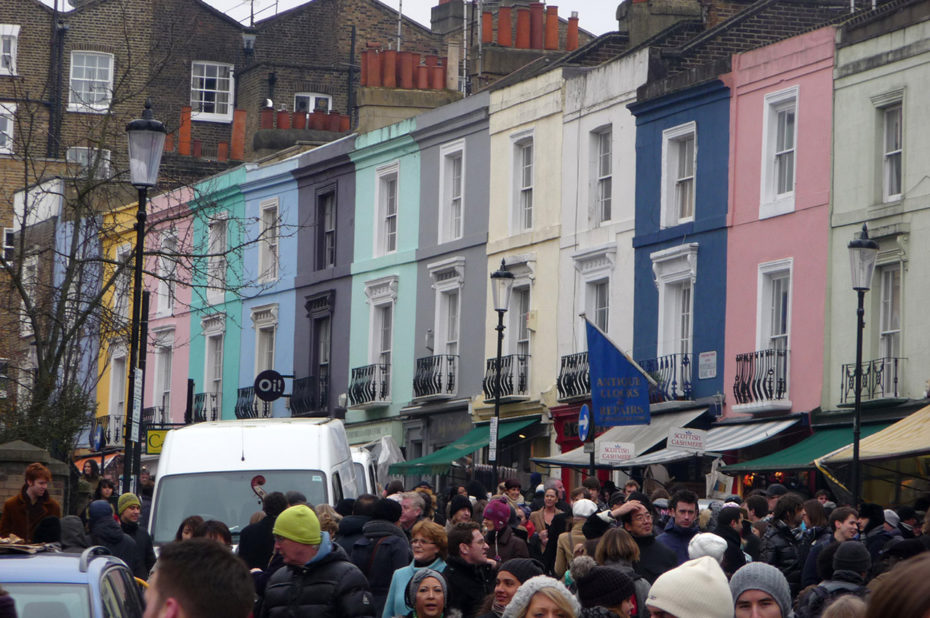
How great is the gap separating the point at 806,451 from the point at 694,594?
20.8 metres

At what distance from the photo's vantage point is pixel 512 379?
3591 cm

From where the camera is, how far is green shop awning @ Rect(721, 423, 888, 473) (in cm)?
2622

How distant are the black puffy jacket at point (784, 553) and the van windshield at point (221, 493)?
4.65m

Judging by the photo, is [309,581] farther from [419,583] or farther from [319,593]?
[419,583]

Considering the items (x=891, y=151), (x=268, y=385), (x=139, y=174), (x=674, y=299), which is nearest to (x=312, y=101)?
(x=268, y=385)

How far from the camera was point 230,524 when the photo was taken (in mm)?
A: 17812

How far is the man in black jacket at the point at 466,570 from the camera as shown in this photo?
10977mm

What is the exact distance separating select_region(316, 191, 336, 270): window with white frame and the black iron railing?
51.6 feet

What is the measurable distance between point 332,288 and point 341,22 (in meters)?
18.2

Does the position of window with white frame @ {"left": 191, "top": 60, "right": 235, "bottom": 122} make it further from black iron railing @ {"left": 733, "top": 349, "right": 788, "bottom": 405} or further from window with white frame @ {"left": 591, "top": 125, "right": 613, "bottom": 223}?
black iron railing @ {"left": 733, "top": 349, "right": 788, "bottom": 405}

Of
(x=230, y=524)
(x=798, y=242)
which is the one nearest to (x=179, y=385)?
(x=798, y=242)

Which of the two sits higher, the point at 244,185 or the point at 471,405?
the point at 244,185

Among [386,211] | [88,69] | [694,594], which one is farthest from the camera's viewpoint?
[88,69]

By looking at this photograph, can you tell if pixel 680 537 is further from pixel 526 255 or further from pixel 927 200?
pixel 526 255
